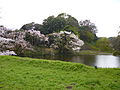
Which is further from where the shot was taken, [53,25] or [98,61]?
[53,25]

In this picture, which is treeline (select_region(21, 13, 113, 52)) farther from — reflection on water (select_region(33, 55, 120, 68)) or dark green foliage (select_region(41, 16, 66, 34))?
reflection on water (select_region(33, 55, 120, 68))

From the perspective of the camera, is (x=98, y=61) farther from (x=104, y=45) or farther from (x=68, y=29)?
(x=104, y=45)

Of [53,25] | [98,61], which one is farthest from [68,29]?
[98,61]

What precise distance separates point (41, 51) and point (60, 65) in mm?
16629

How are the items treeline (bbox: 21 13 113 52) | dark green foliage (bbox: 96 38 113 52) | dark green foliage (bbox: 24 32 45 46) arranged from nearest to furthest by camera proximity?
dark green foliage (bbox: 24 32 45 46) → treeline (bbox: 21 13 113 52) → dark green foliage (bbox: 96 38 113 52)

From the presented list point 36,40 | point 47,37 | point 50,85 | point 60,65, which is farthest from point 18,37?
point 50,85

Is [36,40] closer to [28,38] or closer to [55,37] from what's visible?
[28,38]

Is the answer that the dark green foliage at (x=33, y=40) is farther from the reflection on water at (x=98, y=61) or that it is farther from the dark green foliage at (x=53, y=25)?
the dark green foliage at (x=53, y=25)

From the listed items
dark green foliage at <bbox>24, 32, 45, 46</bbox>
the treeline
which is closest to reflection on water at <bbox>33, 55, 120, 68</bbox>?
dark green foliage at <bbox>24, 32, 45, 46</bbox>

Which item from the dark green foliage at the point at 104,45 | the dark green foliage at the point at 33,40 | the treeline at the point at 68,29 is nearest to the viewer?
the dark green foliage at the point at 33,40

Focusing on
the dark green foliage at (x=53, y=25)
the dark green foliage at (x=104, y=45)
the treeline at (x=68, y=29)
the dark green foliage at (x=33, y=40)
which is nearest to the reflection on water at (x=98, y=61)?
the dark green foliage at (x=33, y=40)

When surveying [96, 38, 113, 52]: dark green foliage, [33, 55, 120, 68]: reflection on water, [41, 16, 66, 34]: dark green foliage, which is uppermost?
[41, 16, 66, 34]: dark green foliage

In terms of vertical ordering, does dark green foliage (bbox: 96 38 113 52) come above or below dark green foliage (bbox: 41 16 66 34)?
below

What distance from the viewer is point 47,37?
25953 millimetres
